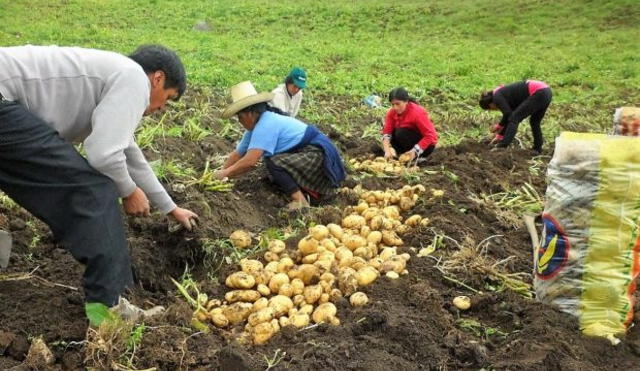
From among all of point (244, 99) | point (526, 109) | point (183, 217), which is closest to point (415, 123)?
point (526, 109)

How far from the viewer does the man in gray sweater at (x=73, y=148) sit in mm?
2666

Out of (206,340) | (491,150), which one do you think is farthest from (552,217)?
(491,150)

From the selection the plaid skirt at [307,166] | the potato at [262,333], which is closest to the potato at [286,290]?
the potato at [262,333]

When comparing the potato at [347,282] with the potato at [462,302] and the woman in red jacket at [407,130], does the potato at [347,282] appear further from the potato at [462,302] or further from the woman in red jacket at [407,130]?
the woman in red jacket at [407,130]

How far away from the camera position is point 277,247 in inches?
146

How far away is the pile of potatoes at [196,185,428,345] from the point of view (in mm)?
3094

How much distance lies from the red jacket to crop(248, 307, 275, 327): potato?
3.63 m

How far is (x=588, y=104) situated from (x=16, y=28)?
1205 centimetres

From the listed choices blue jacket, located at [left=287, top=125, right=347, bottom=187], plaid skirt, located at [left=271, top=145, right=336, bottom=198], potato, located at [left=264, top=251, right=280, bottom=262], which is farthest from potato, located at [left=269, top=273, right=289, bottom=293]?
blue jacket, located at [left=287, top=125, right=347, bottom=187]

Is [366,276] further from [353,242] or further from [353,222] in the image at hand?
[353,222]

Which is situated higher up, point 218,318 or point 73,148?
point 73,148

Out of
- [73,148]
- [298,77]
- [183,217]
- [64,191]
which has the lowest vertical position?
[298,77]

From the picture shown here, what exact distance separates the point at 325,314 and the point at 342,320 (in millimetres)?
93

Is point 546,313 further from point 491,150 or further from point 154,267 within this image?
point 491,150
